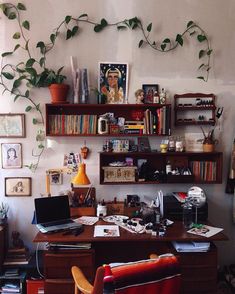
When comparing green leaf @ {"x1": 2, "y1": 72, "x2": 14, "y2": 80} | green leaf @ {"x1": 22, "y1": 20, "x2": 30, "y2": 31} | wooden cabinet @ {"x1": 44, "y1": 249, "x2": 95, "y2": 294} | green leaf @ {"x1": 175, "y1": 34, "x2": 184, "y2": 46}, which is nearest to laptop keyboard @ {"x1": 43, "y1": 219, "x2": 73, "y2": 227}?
wooden cabinet @ {"x1": 44, "y1": 249, "x2": 95, "y2": 294}

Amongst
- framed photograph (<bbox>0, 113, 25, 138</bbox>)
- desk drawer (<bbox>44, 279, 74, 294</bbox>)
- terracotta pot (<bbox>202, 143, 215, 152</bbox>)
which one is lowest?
desk drawer (<bbox>44, 279, 74, 294</bbox>)

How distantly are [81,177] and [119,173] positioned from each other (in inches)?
14.7

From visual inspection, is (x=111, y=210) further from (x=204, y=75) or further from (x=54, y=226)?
(x=204, y=75)

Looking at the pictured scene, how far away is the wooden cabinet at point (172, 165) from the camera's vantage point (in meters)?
2.92

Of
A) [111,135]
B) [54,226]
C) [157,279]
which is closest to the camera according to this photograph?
[157,279]

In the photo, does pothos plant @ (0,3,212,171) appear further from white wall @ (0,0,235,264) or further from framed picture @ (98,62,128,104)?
framed picture @ (98,62,128,104)

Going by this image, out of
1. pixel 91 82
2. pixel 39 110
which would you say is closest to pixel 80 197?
pixel 39 110

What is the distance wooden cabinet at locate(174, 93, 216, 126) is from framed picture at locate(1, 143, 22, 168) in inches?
60.7

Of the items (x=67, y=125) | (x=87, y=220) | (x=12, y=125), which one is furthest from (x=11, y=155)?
(x=87, y=220)

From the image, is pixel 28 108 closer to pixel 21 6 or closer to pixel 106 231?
pixel 21 6

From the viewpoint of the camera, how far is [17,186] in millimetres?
3008

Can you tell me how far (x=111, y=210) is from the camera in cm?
295

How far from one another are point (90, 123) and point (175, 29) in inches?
48.2

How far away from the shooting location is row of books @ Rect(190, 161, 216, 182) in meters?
3.00
